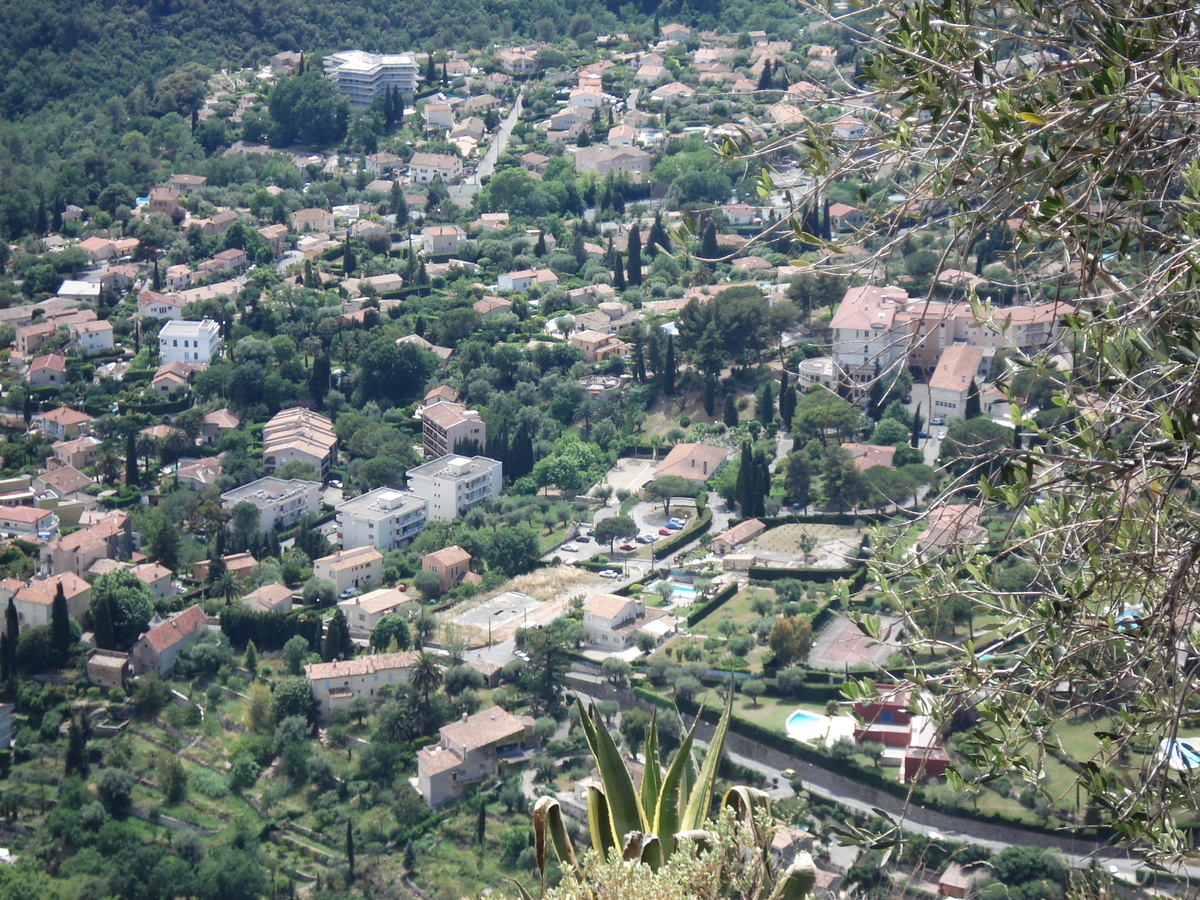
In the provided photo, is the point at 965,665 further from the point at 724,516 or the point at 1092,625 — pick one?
the point at 724,516

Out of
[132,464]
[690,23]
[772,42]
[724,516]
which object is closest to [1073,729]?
[724,516]

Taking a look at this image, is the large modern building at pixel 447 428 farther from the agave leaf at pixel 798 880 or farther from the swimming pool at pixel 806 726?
the agave leaf at pixel 798 880

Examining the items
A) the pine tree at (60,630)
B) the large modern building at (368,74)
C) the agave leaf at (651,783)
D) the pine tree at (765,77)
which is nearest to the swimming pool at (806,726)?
the pine tree at (60,630)

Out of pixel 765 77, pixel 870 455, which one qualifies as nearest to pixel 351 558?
pixel 870 455

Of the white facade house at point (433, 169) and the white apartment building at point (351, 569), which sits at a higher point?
the white facade house at point (433, 169)

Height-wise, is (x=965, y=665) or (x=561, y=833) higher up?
(x=965, y=665)

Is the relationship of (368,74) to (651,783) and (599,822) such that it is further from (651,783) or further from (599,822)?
(599,822)

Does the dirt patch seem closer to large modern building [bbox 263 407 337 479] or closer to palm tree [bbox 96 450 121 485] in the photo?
large modern building [bbox 263 407 337 479]
